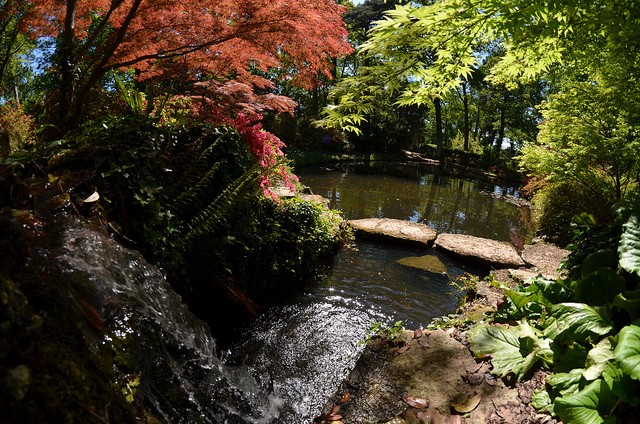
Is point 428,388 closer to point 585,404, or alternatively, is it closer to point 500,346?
point 500,346

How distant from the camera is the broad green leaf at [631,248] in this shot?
218cm

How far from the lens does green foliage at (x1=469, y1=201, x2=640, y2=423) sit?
5.97 ft

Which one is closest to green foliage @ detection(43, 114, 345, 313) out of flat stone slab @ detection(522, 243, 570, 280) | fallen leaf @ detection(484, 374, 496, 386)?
fallen leaf @ detection(484, 374, 496, 386)

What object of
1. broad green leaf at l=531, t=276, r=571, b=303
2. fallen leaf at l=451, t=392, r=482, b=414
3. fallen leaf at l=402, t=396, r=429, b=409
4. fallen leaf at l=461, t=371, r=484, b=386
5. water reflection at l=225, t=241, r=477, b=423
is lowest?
water reflection at l=225, t=241, r=477, b=423

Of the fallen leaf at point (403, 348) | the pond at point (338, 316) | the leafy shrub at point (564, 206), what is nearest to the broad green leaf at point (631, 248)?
the fallen leaf at point (403, 348)

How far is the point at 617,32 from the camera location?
3.17 metres

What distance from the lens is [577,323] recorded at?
7.27ft

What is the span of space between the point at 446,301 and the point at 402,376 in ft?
8.04

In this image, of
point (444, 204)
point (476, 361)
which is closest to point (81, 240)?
point (476, 361)

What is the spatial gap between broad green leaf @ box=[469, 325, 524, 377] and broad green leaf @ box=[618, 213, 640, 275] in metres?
0.95

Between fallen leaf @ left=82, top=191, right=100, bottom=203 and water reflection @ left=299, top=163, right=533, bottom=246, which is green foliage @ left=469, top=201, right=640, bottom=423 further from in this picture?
water reflection @ left=299, top=163, right=533, bottom=246

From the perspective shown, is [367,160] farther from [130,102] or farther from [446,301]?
[130,102]

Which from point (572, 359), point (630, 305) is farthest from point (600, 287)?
point (572, 359)

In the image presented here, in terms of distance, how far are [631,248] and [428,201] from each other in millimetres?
10947
